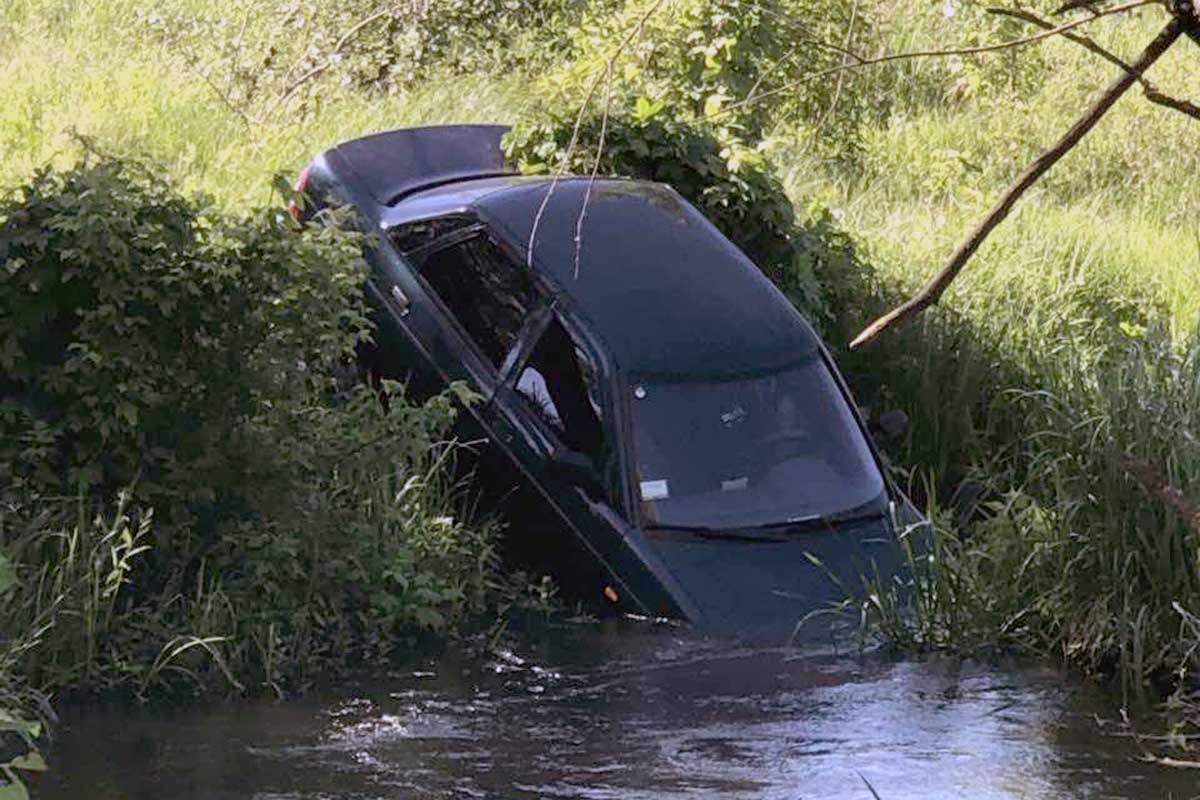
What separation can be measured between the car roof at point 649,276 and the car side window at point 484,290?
0.10 metres

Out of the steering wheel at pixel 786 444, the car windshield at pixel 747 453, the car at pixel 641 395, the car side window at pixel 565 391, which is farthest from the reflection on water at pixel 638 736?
the steering wheel at pixel 786 444

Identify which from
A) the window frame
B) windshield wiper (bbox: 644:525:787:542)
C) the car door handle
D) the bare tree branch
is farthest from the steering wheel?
the bare tree branch

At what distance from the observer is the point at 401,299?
960 cm

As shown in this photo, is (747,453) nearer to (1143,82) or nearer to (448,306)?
(448,306)

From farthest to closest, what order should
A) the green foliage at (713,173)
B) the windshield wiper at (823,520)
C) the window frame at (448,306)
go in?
1. the green foliage at (713,173)
2. the window frame at (448,306)
3. the windshield wiper at (823,520)

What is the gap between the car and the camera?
846cm

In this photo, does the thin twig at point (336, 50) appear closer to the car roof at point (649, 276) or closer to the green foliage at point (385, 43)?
the car roof at point (649, 276)

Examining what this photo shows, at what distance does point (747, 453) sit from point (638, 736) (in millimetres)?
2118

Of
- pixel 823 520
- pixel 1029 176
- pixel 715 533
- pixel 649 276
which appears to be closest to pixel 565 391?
pixel 649 276

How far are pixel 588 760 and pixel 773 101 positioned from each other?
6799mm

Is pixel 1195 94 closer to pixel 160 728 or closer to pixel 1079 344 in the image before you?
pixel 1079 344

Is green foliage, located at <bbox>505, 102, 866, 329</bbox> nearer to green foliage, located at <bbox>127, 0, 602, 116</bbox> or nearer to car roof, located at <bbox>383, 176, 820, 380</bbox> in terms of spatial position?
car roof, located at <bbox>383, 176, 820, 380</bbox>

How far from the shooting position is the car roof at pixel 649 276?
9047mm

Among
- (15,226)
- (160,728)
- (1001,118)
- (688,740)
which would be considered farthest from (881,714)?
(1001,118)
